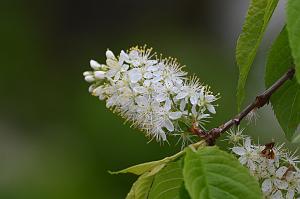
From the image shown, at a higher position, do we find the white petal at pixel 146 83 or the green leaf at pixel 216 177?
the white petal at pixel 146 83

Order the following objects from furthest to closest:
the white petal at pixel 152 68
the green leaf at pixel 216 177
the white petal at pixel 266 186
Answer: the white petal at pixel 152 68
the white petal at pixel 266 186
the green leaf at pixel 216 177

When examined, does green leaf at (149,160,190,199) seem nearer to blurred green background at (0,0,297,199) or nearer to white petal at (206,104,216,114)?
white petal at (206,104,216,114)

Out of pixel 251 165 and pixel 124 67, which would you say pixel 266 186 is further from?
pixel 124 67

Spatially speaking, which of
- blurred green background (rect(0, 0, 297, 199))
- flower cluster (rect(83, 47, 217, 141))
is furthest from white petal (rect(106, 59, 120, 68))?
blurred green background (rect(0, 0, 297, 199))

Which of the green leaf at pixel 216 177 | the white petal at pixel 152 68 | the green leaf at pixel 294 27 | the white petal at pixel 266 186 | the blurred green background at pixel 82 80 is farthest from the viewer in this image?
the blurred green background at pixel 82 80

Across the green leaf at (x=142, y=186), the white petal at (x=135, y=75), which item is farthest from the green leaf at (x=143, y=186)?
the white petal at (x=135, y=75)

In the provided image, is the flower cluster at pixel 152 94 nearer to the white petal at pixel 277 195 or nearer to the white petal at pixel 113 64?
the white petal at pixel 113 64

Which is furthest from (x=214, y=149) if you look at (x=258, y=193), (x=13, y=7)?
(x=13, y=7)
